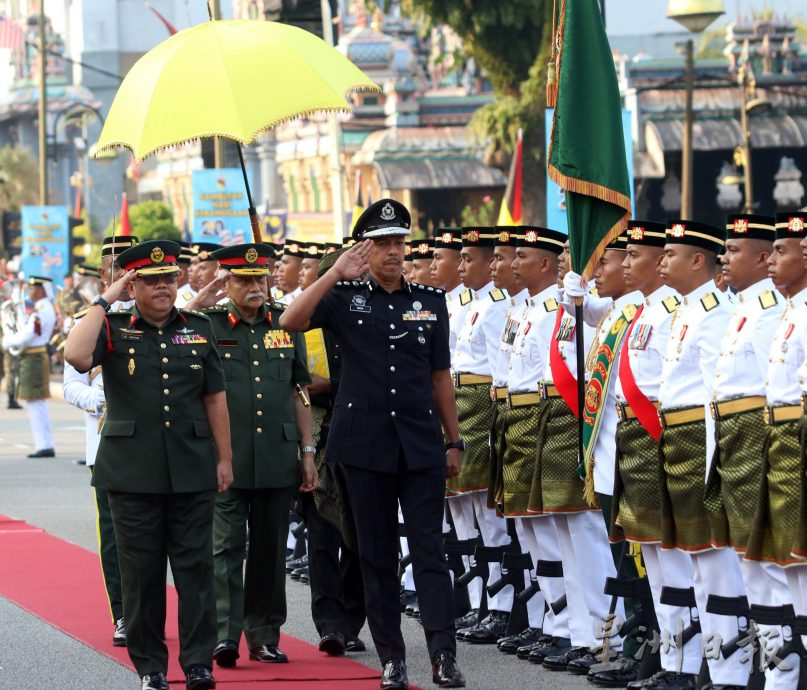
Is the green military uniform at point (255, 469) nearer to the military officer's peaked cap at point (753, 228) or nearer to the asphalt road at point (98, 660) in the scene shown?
the asphalt road at point (98, 660)

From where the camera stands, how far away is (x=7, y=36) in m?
86.6

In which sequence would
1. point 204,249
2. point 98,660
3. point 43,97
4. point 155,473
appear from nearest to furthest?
point 155,473, point 98,660, point 204,249, point 43,97

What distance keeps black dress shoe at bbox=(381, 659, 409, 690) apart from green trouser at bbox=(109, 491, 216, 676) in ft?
2.64

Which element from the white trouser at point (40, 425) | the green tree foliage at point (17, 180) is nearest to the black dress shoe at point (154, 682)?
the white trouser at point (40, 425)

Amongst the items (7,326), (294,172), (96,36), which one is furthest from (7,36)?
(7,326)

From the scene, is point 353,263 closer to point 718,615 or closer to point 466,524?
point 718,615

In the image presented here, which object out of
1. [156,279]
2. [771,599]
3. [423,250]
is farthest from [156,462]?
[423,250]

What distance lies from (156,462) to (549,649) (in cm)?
236

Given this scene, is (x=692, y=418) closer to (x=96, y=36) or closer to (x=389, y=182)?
(x=389, y=182)

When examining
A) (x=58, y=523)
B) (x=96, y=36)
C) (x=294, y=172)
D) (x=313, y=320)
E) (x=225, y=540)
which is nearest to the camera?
(x=313, y=320)

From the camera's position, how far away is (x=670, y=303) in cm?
868

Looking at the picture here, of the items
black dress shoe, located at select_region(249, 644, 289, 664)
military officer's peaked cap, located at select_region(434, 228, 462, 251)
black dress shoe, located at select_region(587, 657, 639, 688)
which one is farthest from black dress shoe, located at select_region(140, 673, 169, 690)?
military officer's peaked cap, located at select_region(434, 228, 462, 251)

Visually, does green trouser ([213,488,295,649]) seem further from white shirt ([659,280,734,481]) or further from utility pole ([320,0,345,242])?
utility pole ([320,0,345,242])

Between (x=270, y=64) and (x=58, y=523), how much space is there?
711 centimetres
